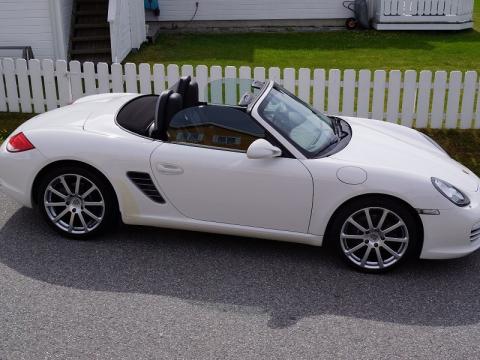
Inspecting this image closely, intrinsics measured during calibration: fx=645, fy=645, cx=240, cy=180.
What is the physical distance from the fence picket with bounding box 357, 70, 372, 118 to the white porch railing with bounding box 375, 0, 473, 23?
29.1 ft

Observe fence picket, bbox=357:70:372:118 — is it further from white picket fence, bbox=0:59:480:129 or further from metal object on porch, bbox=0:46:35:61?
metal object on porch, bbox=0:46:35:61

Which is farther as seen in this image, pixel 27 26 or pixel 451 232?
pixel 27 26

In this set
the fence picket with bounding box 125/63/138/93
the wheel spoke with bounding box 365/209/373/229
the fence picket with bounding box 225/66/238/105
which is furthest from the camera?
the fence picket with bounding box 125/63/138/93

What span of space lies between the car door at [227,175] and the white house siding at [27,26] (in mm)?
8732

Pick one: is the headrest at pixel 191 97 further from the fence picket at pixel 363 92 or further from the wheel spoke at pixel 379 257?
the fence picket at pixel 363 92

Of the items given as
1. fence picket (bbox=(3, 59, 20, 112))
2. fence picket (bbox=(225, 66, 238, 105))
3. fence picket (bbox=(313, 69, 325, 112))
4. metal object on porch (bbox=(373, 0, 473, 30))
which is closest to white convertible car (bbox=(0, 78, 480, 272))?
fence picket (bbox=(225, 66, 238, 105))

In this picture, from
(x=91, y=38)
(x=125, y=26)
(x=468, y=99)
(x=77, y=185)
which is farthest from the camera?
(x=125, y=26)

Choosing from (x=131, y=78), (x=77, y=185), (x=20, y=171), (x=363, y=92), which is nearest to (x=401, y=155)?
(x=77, y=185)

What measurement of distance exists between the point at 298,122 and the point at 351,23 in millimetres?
12889

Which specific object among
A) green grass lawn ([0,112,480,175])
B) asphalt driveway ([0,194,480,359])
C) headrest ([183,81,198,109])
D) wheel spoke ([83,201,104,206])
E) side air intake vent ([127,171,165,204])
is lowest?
green grass lawn ([0,112,480,175])

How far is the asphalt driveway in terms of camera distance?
14.0ft

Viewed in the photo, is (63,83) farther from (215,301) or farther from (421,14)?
(421,14)

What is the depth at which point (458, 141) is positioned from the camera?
895 cm

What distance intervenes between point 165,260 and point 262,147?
4.20 ft
